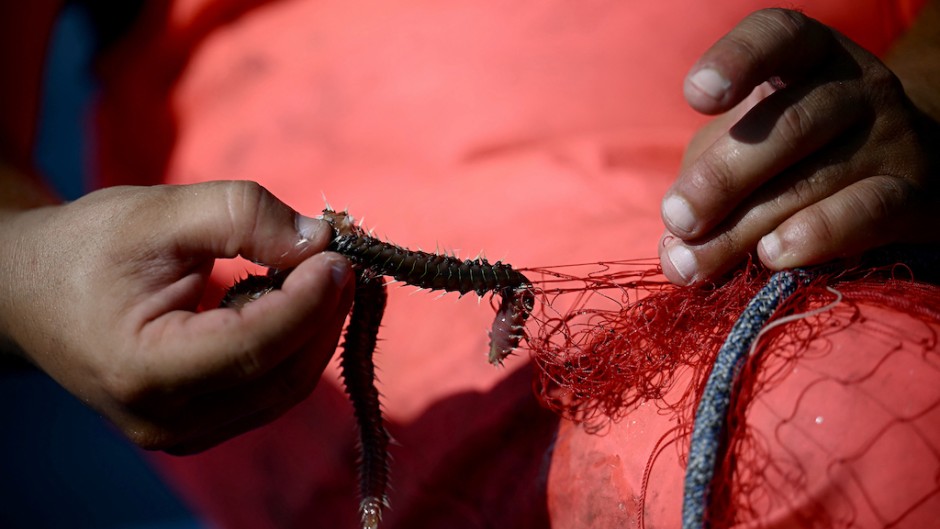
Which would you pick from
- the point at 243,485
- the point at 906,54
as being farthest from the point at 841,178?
→ the point at 243,485

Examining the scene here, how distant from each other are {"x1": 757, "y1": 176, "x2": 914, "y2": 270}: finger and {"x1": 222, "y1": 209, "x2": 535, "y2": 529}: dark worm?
424 millimetres

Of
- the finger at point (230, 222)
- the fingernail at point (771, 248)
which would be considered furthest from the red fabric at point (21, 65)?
the fingernail at point (771, 248)

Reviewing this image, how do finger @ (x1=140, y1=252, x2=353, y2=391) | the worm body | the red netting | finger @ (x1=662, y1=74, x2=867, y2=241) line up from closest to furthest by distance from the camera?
the red netting < finger @ (x1=140, y1=252, x2=353, y2=391) < finger @ (x1=662, y1=74, x2=867, y2=241) < the worm body

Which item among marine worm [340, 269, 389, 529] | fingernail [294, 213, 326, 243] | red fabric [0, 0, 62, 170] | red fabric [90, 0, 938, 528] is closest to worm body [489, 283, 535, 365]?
red fabric [90, 0, 938, 528]

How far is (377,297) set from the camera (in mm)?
1219

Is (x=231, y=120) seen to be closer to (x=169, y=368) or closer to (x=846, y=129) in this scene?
(x=169, y=368)

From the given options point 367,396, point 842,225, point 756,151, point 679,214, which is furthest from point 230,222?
point 842,225

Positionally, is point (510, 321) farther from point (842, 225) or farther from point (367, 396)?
point (842, 225)

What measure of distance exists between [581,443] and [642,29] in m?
1.01

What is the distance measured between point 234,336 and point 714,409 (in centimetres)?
66

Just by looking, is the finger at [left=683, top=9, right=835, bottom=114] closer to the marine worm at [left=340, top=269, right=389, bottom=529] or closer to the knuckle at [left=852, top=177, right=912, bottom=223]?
the knuckle at [left=852, top=177, right=912, bottom=223]

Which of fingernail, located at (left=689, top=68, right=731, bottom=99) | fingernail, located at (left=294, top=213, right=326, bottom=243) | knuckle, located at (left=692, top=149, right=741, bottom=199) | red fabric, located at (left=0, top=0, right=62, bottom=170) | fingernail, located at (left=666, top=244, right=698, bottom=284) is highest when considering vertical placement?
red fabric, located at (left=0, top=0, right=62, bottom=170)

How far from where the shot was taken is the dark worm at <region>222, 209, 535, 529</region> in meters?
1.10

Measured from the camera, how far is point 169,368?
93 cm
